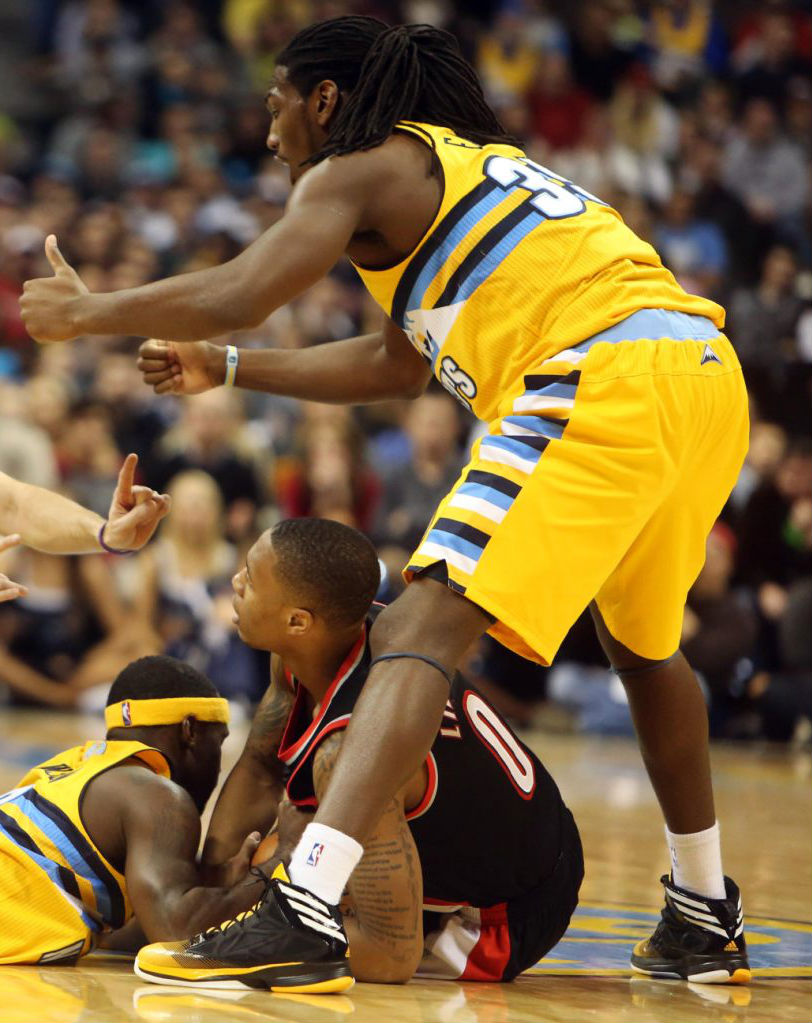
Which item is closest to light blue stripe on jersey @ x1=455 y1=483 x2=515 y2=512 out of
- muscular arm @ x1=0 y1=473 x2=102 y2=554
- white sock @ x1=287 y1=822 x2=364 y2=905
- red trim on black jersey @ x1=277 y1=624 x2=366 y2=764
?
red trim on black jersey @ x1=277 y1=624 x2=366 y2=764

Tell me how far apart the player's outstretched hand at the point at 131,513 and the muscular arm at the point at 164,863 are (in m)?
0.54

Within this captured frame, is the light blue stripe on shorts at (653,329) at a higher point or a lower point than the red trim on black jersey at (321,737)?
higher

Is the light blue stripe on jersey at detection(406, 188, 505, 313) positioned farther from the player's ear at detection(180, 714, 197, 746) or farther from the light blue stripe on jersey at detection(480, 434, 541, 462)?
the player's ear at detection(180, 714, 197, 746)

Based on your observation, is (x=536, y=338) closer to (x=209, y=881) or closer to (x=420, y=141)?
(x=420, y=141)

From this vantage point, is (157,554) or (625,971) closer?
(625,971)

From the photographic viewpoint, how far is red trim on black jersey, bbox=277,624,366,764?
3154 millimetres

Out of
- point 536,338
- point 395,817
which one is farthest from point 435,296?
point 395,817

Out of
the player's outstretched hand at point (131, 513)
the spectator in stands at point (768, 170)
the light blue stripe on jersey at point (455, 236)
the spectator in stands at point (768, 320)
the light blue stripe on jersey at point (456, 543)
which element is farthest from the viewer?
the spectator in stands at point (768, 170)

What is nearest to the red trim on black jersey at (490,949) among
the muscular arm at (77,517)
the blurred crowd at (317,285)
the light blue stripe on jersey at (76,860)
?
the light blue stripe on jersey at (76,860)

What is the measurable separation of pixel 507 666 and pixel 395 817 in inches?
258

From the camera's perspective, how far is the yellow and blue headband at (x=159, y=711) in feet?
11.5

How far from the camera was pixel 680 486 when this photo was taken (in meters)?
3.14

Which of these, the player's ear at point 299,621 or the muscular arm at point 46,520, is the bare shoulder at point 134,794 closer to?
the player's ear at point 299,621

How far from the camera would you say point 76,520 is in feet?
12.4
